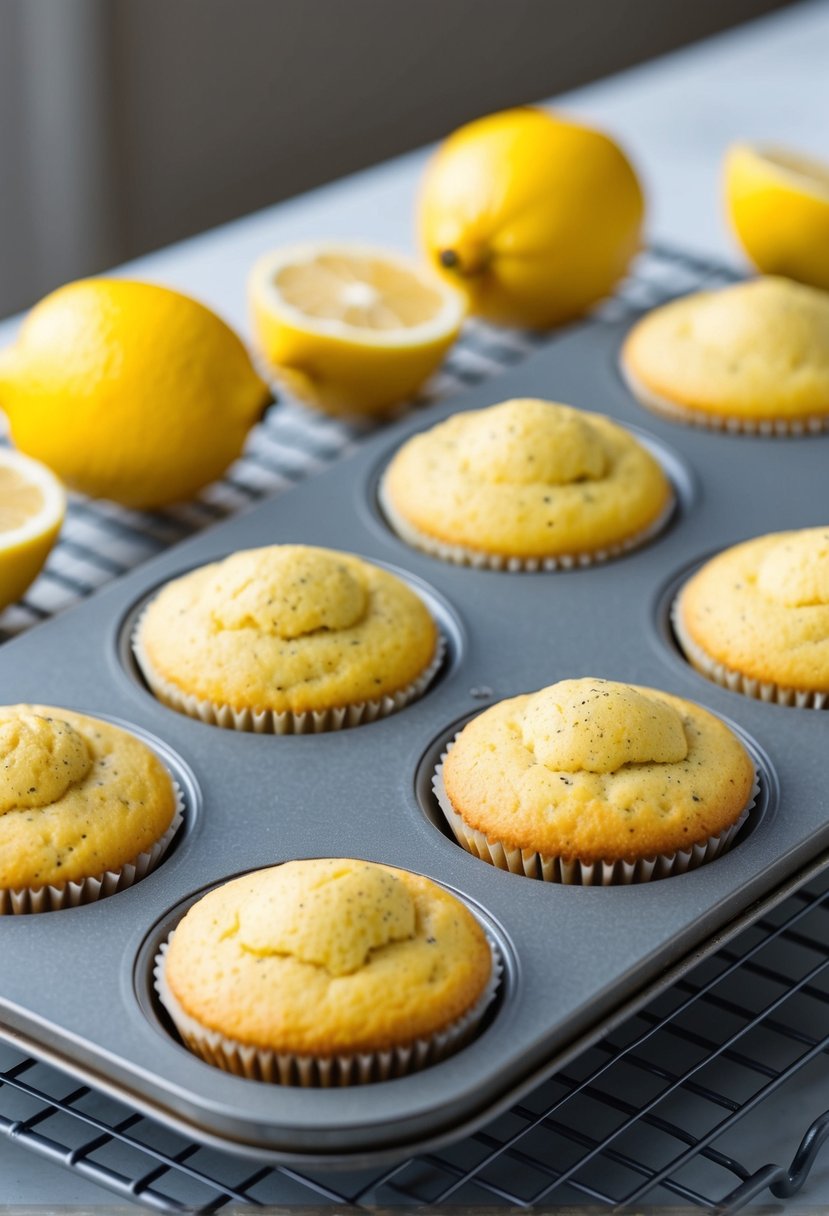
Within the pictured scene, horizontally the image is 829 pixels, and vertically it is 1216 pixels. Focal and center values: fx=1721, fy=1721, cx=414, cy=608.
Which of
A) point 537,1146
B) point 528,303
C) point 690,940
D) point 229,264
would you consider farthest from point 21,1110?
point 229,264

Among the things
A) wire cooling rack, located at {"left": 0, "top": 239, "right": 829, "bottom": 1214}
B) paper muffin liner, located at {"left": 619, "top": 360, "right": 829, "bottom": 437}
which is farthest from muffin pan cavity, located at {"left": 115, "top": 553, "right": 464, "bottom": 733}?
paper muffin liner, located at {"left": 619, "top": 360, "right": 829, "bottom": 437}

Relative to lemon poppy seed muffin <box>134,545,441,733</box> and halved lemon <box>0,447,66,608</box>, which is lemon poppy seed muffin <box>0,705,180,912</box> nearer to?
lemon poppy seed muffin <box>134,545,441,733</box>

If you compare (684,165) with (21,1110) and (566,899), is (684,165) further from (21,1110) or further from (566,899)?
(21,1110)

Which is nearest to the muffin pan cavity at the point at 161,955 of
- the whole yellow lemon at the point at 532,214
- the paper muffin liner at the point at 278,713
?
the paper muffin liner at the point at 278,713

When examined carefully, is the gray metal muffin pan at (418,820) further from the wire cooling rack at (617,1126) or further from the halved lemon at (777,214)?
the halved lemon at (777,214)

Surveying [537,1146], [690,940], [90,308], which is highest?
[90,308]

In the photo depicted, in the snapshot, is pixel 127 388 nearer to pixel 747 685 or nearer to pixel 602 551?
pixel 602 551
